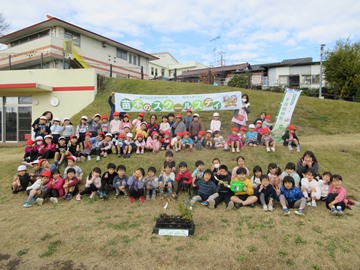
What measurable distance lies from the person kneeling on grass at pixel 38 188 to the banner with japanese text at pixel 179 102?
4.76 metres

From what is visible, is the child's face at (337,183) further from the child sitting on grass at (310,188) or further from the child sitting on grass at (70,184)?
the child sitting on grass at (70,184)

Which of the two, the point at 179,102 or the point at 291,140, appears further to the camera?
the point at 179,102

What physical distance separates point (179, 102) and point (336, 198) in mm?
7097

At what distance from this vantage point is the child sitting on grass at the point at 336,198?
5.55 metres

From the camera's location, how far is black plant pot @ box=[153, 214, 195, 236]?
458cm

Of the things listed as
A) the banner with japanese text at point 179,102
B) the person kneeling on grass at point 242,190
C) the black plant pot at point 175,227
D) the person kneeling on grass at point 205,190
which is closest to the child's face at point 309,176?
the person kneeling on grass at point 242,190

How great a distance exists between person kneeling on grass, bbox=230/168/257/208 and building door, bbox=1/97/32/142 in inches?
601

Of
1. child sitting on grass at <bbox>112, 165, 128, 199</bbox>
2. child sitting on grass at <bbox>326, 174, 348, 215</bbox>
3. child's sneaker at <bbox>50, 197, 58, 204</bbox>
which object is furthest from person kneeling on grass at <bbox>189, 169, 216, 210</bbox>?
child's sneaker at <bbox>50, 197, 58, 204</bbox>

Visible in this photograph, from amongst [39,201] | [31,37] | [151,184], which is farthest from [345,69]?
[31,37]

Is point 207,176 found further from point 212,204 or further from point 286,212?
point 286,212

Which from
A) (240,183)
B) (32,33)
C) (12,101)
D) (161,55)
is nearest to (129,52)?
(32,33)

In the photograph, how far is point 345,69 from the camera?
23.3 m

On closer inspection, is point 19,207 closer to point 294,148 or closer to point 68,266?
point 68,266

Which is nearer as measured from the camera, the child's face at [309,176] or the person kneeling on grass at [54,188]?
the child's face at [309,176]
